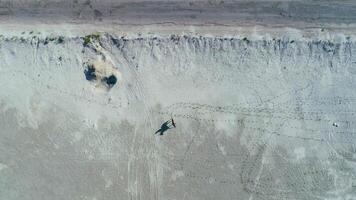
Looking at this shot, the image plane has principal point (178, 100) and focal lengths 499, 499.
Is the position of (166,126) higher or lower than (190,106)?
lower

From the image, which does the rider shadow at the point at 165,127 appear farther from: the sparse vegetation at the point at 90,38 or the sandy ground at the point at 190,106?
the sparse vegetation at the point at 90,38

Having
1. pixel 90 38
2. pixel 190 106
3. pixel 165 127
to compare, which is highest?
pixel 90 38

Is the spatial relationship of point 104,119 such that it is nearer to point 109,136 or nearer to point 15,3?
point 109,136

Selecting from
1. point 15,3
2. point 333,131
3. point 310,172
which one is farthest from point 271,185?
point 15,3

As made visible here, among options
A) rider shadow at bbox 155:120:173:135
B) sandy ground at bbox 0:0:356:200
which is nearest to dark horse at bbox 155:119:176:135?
rider shadow at bbox 155:120:173:135

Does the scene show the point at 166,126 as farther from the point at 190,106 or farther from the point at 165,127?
the point at 190,106

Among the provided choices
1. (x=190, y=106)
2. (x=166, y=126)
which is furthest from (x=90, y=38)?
(x=190, y=106)

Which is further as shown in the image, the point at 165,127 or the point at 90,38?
the point at 90,38

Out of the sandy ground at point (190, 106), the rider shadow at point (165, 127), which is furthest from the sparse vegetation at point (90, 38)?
the rider shadow at point (165, 127)

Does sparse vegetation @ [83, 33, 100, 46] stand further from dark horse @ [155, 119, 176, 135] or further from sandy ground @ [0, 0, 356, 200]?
dark horse @ [155, 119, 176, 135]
